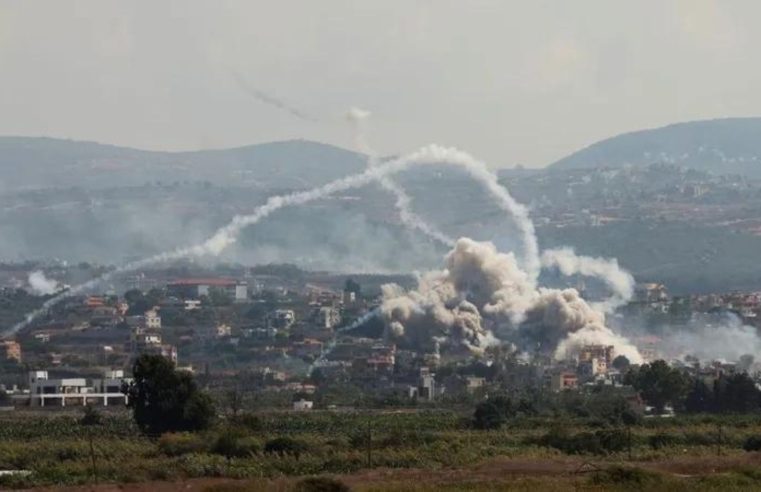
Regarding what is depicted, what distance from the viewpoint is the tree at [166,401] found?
80.6 meters

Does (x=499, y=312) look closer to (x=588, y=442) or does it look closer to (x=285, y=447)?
(x=588, y=442)

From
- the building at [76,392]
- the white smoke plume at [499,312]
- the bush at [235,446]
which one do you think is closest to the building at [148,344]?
the white smoke plume at [499,312]

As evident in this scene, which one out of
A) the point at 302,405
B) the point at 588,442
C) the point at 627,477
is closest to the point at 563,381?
the point at 302,405

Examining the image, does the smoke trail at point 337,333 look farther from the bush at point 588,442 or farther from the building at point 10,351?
the bush at point 588,442

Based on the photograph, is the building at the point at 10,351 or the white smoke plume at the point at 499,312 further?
the building at the point at 10,351

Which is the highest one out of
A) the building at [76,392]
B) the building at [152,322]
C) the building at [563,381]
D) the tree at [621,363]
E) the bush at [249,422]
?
the building at [152,322]

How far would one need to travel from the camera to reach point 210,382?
144 meters

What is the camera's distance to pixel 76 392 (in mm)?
126250

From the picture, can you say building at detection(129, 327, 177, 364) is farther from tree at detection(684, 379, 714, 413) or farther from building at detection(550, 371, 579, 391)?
tree at detection(684, 379, 714, 413)

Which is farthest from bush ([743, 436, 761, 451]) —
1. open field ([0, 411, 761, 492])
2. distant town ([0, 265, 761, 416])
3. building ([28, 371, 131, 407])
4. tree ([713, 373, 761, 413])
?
building ([28, 371, 131, 407])

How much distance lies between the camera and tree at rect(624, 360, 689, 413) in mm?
110875

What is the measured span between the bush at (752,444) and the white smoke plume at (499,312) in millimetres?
81525

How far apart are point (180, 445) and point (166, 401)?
1530 centimetres

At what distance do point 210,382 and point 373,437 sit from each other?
70933 millimetres
